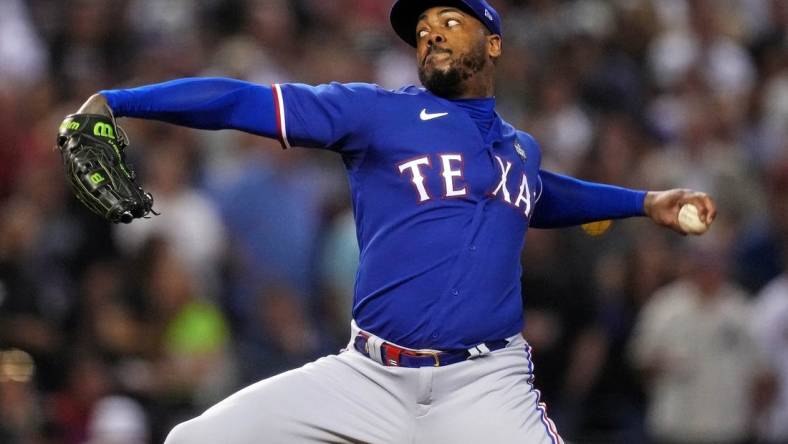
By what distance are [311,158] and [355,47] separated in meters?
1.38

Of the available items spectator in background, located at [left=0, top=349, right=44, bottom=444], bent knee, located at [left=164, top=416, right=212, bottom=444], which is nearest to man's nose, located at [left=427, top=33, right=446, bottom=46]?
bent knee, located at [left=164, top=416, right=212, bottom=444]

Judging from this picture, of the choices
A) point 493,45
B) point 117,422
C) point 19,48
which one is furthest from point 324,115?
point 19,48

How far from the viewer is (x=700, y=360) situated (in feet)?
26.7

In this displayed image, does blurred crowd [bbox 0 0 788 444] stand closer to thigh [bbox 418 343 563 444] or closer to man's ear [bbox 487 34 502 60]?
thigh [bbox 418 343 563 444]

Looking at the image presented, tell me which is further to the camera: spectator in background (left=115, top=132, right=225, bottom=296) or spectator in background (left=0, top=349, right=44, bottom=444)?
spectator in background (left=115, top=132, right=225, bottom=296)

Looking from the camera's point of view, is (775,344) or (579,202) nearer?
(579,202)

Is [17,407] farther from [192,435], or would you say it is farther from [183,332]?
[192,435]

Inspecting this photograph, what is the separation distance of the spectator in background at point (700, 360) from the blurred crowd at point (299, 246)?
0.5 inches

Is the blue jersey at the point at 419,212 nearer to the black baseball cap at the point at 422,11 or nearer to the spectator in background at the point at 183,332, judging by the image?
the black baseball cap at the point at 422,11

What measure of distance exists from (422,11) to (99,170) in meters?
1.42

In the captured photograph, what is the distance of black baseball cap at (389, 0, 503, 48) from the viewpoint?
5016 millimetres

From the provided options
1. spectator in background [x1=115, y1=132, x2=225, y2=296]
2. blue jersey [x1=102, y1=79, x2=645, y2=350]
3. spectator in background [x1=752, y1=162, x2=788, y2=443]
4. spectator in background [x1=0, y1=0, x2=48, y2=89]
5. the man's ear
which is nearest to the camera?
blue jersey [x1=102, y1=79, x2=645, y2=350]

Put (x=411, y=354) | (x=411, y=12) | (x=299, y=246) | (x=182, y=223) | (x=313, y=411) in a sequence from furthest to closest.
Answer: (x=299, y=246), (x=182, y=223), (x=411, y=12), (x=411, y=354), (x=313, y=411)

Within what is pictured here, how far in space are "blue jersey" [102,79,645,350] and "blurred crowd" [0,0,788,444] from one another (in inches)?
117
